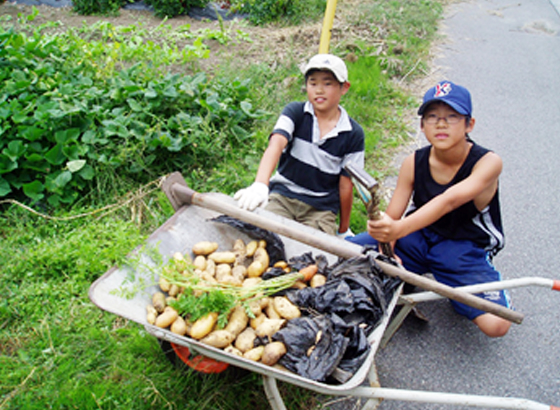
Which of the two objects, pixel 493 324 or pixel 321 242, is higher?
pixel 321 242

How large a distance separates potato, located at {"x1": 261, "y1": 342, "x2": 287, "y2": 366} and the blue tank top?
1326 millimetres

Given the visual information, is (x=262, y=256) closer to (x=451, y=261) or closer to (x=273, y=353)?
(x=273, y=353)

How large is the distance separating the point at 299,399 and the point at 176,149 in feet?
6.77

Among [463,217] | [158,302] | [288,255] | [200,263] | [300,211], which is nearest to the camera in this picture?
[158,302]

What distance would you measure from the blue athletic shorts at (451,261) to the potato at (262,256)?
2.46 ft

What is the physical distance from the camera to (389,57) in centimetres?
582

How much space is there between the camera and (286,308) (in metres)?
1.89

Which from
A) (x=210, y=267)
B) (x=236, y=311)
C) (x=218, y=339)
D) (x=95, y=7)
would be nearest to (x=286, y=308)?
(x=236, y=311)

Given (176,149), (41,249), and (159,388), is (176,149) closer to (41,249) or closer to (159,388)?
(41,249)

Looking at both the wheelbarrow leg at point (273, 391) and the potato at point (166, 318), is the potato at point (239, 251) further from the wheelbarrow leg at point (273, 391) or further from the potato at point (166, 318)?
the wheelbarrow leg at point (273, 391)

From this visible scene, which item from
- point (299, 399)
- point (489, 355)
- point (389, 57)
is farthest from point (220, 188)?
point (389, 57)

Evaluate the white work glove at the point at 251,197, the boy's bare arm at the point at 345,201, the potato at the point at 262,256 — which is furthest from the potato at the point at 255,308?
the boy's bare arm at the point at 345,201

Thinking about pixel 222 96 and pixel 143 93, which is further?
pixel 222 96

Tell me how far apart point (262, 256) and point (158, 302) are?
564 mm
